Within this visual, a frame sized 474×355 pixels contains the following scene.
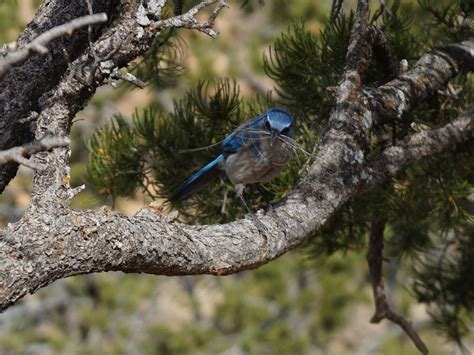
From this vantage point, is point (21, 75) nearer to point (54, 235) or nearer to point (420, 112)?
point (54, 235)

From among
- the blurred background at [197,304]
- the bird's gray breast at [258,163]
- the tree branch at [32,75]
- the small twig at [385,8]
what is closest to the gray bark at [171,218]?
the small twig at [385,8]

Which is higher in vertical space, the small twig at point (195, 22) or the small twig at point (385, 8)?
the small twig at point (195, 22)

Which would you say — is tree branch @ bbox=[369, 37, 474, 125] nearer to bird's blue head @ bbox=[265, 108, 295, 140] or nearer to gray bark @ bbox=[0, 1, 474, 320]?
gray bark @ bbox=[0, 1, 474, 320]

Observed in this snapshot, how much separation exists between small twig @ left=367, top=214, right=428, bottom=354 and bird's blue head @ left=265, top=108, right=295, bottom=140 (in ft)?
1.73

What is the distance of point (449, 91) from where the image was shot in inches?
127

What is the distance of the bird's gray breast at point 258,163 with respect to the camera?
3545mm

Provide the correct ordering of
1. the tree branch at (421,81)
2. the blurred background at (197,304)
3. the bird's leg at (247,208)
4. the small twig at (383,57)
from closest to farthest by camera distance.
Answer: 1. the bird's leg at (247,208)
2. the tree branch at (421,81)
3. the small twig at (383,57)
4. the blurred background at (197,304)

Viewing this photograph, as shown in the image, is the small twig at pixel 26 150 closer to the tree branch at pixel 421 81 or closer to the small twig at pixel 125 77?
the small twig at pixel 125 77

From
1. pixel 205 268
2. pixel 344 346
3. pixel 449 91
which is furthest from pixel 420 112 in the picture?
pixel 344 346

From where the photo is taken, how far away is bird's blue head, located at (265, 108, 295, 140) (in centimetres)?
326

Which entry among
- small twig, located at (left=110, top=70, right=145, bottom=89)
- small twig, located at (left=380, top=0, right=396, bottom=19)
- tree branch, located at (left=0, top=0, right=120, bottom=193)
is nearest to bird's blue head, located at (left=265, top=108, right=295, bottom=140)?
small twig, located at (left=380, top=0, right=396, bottom=19)

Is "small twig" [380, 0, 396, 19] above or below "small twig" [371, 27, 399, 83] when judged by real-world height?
above

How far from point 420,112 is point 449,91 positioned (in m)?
0.15

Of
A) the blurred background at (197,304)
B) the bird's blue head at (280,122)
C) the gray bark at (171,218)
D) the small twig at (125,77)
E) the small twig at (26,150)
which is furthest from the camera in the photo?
the blurred background at (197,304)
